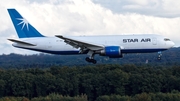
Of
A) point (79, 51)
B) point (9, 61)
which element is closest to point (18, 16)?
point (79, 51)

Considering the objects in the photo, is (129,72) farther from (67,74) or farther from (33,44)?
(33,44)

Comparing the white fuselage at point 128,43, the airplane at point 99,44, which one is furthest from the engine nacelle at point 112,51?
the white fuselage at point 128,43

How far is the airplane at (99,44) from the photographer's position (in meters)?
83.2

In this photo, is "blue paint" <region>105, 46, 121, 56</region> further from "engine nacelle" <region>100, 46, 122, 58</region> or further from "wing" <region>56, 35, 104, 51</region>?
"wing" <region>56, 35, 104, 51</region>

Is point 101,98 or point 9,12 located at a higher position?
point 9,12

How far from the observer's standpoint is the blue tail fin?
304 feet

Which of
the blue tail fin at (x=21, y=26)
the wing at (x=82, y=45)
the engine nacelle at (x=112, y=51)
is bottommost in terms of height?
the engine nacelle at (x=112, y=51)

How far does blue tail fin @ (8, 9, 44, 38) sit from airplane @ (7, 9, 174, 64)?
1.51 metres

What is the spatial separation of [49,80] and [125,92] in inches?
577

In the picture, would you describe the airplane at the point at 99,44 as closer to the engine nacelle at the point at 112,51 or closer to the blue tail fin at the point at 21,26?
the engine nacelle at the point at 112,51

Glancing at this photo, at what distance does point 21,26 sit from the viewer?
94250 mm

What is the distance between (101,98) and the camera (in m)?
112

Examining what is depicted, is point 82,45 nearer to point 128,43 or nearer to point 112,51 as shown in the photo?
point 112,51

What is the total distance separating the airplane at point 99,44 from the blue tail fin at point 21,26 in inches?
59.4
